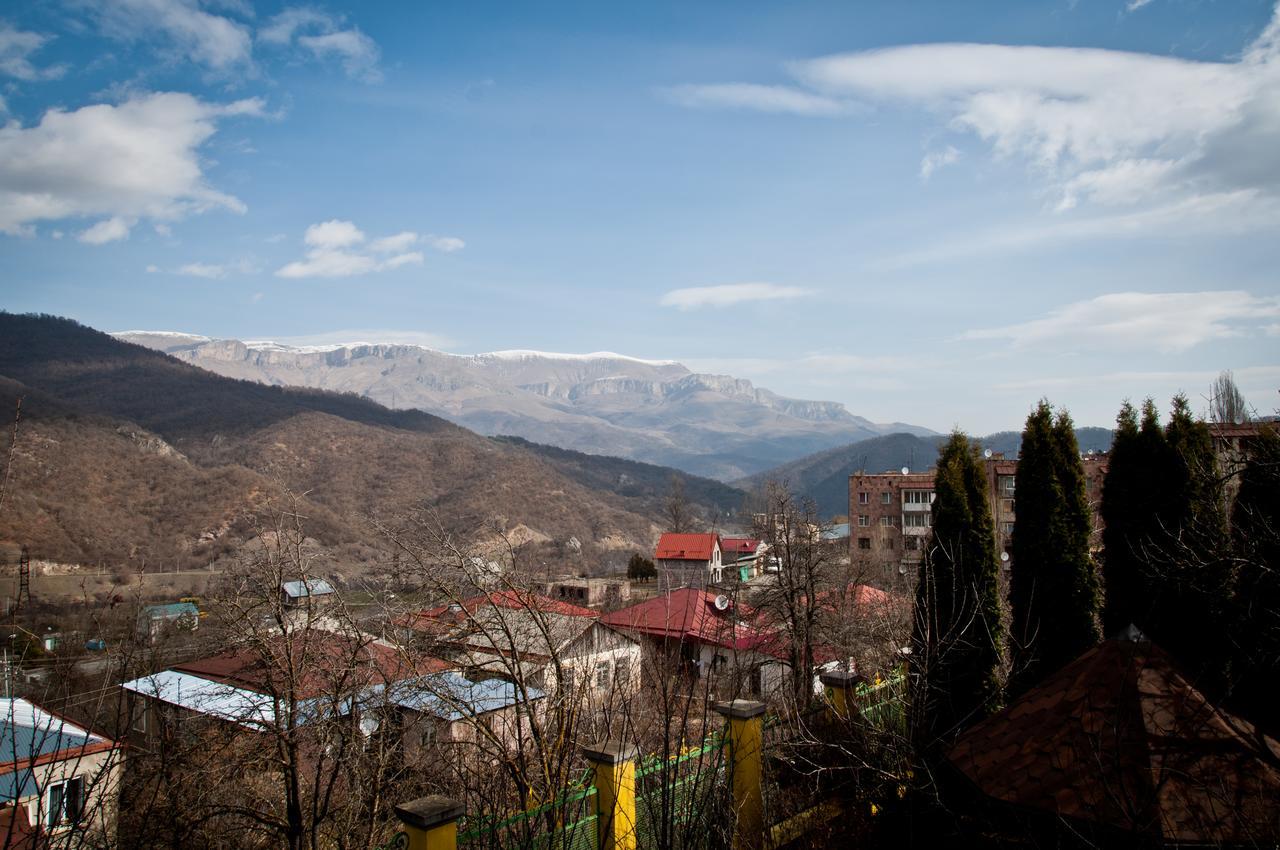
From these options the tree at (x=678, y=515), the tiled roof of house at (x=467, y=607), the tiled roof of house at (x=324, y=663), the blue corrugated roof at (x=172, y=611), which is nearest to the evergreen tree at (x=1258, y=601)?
the tiled roof of house at (x=467, y=607)

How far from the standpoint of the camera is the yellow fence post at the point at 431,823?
4688 mm

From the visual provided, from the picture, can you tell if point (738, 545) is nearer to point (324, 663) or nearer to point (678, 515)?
point (678, 515)

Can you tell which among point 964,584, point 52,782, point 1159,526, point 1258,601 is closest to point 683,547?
point 964,584

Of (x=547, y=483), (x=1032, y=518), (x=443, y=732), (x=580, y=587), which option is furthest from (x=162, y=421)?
(x=1032, y=518)

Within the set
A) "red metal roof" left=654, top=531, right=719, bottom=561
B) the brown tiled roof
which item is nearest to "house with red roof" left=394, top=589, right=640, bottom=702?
the brown tiled roof

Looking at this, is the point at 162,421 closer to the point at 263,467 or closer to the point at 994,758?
the point at 263,467

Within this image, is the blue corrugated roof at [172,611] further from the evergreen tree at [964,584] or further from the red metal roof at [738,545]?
the red metal roof at [738,545]

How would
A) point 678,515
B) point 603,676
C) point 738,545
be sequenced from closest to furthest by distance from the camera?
1. point 603,676
2. point 738,545
3. point 678,515

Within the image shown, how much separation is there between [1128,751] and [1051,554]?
631cm

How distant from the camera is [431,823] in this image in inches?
184

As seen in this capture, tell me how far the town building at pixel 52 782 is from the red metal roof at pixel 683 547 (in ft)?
158

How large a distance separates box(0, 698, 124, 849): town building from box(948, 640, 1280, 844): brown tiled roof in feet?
19.3

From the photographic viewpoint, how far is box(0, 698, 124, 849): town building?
3285mm

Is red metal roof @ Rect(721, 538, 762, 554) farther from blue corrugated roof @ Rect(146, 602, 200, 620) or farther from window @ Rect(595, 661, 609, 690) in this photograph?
window @ Rect(595, 661, 609, 690)
